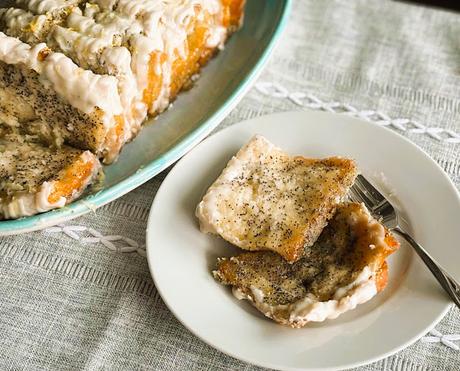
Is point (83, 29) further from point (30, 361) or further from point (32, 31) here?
point (30, 361)

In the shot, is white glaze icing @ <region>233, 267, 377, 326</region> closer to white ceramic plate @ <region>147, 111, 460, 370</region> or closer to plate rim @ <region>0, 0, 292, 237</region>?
white ceramic plate @ <region>147, 111, 460, 370</region>

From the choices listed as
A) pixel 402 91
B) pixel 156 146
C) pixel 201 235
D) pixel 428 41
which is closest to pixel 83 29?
pixel 156 146

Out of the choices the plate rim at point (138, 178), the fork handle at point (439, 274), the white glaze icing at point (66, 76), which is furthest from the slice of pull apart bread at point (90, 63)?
the fork handle at point (439, 274)

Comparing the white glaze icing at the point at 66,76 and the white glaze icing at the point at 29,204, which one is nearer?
the white glaze icing at the point at 29,204

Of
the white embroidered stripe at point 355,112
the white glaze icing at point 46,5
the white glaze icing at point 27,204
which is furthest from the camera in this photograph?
the white embroidered stripe at point 355,112

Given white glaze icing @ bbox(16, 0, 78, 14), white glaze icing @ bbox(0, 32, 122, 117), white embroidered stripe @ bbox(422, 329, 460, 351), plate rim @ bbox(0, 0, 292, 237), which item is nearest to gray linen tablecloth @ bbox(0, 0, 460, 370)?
white embroidered stripe @ bbox(422, 329, 460, 351)

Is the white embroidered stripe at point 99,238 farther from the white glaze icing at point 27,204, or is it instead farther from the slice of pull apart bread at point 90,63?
the slice of pull apart bread at point 90,63

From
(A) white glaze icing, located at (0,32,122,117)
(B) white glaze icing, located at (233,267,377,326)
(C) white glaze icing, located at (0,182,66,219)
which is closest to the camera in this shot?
(B) white glaze icing, located at (233,267,377,326)
